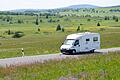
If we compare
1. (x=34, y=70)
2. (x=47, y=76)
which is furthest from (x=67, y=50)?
(x=47, y=76)

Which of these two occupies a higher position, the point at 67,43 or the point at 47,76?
the point at 47,76

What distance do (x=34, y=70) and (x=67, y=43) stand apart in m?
22.0

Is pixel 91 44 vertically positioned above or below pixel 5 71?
below

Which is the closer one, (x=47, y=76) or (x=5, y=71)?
(x=47, y=76)

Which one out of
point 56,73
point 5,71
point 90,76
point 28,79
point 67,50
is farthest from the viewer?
point 67,50

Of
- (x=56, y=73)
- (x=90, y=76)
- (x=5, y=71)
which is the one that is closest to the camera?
(x=90, y=76)

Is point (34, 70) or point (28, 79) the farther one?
point (34, 70)

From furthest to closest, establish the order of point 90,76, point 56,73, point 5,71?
point 5,71
point 56,73
point 90,76

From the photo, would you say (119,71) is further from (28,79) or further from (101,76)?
(28,79)

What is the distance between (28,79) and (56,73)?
191 centimetres

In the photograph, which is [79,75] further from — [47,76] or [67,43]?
[67,43]

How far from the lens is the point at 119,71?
1633 cm

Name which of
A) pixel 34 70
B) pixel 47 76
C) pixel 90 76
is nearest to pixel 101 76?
pixel 90 76

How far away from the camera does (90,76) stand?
48.6 ft
